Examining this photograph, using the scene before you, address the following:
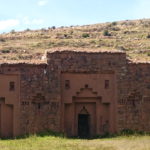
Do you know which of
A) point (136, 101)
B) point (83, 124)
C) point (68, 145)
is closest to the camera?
point (68, 145)

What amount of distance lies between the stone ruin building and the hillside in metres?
12.7

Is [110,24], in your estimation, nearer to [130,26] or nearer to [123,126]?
[130,26]

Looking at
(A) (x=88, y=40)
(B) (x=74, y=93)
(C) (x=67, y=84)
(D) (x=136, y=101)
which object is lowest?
(D) (x=136, y=101)

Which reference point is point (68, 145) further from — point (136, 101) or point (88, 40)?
point (88, 40)

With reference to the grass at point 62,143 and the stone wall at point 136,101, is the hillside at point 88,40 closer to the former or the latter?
the stone wall at point 136,101

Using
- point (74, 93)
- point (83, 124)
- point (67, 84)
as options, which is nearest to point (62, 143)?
point (74, 93)

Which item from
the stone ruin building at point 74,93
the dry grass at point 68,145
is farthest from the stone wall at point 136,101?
the dry grass at point 68,145

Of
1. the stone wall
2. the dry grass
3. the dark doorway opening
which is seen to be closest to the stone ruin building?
the stone wall

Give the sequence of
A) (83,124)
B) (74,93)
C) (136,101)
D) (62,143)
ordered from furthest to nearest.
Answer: (83,124) → (136,101) → (74,93) → (62,143)

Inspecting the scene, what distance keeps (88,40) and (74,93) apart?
20.9 meters

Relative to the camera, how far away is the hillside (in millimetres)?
29548

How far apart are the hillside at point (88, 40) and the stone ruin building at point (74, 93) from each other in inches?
502

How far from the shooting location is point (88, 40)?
34438mm

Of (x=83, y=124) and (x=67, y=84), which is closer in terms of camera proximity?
(x=67, y=84)
